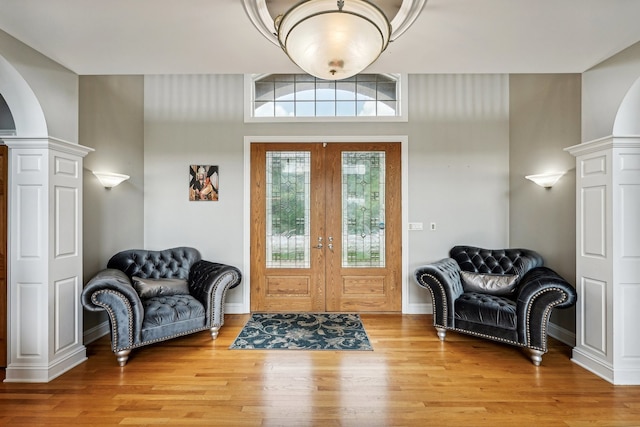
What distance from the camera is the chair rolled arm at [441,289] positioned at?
350 cm

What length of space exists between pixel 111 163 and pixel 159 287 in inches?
64.4

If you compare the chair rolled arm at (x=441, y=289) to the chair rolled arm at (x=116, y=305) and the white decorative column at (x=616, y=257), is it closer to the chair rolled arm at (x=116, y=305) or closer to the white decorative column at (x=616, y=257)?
the white decorative column at (x=616, y=257)

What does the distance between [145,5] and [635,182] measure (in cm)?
392

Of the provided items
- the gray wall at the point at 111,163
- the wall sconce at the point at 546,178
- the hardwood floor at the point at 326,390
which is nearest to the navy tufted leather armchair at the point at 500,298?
the hardwood floor at the point at 326,390

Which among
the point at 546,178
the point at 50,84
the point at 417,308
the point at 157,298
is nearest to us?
the point at 50,84

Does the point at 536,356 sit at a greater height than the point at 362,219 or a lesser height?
lesser

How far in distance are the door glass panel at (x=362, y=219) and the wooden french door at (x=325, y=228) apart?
14 millimetres

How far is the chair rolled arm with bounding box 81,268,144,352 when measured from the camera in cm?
293

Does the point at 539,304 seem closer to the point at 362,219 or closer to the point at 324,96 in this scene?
the point at 362,219

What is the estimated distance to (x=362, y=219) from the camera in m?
4.58

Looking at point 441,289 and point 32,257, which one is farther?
point 441,289

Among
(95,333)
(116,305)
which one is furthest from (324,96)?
(95,333)

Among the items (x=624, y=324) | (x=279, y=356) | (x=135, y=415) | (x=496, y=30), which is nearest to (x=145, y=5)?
(x=496, y=30)

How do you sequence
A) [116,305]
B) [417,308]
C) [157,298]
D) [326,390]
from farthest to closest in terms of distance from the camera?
→ [417,308] → [157,298] → [116,305] → [326,390]
